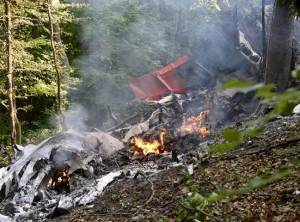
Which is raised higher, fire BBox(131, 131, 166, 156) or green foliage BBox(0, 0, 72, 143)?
green foliage BBox(0, 0, 72, 143)

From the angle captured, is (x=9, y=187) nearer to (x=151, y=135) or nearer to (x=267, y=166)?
(x=151, y=135)

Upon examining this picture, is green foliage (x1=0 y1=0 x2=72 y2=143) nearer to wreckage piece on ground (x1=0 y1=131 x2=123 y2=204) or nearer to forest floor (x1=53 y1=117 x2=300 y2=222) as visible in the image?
wreckage piece on ground (x1=0 y1=131 x2=123 y2=204)

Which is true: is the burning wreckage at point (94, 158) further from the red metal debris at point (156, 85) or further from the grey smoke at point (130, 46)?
the grey smoke at point (130, 46)

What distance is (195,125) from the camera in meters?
12.4

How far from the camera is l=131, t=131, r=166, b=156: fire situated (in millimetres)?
10508

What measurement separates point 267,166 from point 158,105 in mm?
10064

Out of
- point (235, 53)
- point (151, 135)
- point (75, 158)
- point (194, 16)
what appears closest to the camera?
point (75, 158)

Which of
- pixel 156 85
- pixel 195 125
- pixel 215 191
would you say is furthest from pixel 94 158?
pixel 156 85

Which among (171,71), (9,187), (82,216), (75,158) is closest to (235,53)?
(171,71)

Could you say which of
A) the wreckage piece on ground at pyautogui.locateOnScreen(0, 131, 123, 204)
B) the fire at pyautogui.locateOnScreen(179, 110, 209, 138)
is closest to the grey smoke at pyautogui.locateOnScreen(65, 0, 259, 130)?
the fire at pyautogui.locateOnScreen(179, 110, 209, 138)

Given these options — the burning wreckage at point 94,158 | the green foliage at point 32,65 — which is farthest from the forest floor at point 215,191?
the green foliage at point 32,65

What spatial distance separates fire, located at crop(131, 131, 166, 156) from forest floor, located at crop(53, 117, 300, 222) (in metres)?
2.84

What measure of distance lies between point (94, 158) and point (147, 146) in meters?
1.58

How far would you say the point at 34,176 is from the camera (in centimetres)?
877
